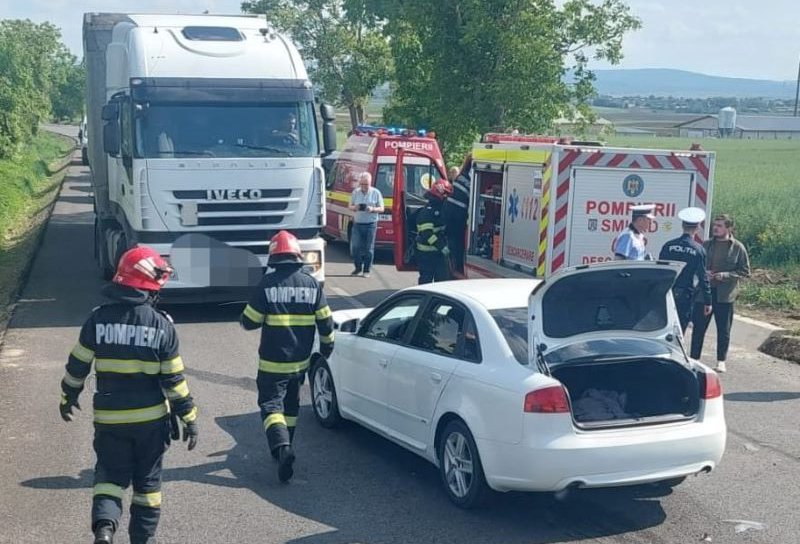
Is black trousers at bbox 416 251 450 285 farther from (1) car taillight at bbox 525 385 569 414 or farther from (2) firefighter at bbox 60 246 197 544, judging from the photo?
(2) firefighter at bbox 60 246 197 544

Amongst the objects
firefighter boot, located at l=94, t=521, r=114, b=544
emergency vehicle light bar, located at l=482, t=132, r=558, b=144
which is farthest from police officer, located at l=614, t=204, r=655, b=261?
firefighter boot, located at l=94, t=521, r=114, b=544

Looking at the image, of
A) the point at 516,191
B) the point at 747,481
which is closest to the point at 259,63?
the point at 516,191

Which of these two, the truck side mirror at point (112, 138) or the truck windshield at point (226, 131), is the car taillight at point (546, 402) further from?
the truck side mirror at point (112, 138)

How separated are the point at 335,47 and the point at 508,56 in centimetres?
2010

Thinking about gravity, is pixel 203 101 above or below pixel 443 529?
above

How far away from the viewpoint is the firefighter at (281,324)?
755 cm

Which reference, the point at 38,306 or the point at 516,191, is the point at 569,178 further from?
the point at 38,306

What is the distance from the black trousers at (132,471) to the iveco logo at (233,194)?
25.5 ft

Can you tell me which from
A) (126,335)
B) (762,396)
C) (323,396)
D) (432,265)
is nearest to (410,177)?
(432,265)

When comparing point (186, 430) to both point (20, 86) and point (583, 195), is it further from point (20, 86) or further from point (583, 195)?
point (20, 86)

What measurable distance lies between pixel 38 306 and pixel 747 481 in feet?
34.9

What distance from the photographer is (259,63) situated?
1402 centimetres

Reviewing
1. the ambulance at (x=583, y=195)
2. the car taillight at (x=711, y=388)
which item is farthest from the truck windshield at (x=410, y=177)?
the car taillight at (x=711, y=388)

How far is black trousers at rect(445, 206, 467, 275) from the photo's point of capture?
14195mm
